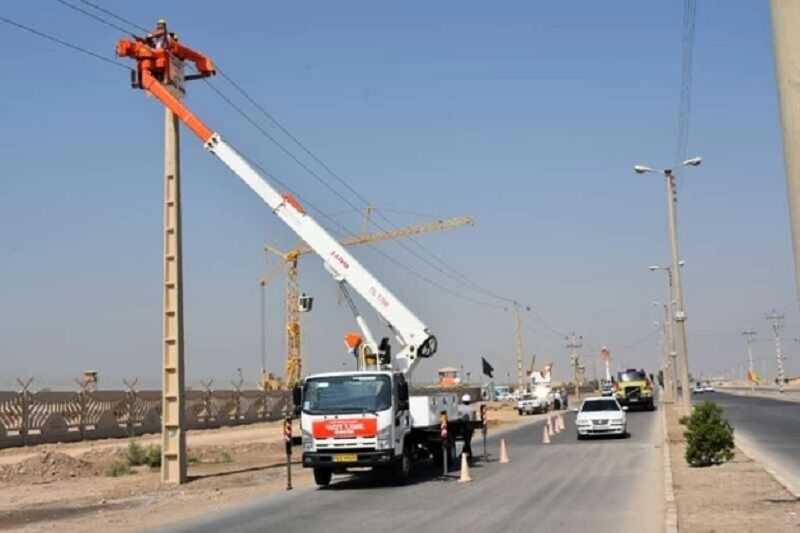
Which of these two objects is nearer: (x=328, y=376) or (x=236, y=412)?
(x=328, y=376)

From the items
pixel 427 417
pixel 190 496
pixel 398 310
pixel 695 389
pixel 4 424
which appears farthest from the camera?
pixel 695 389

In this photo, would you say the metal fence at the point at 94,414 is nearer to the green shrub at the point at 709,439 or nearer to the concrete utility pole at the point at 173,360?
the concrete utility pole at the point at 173,360

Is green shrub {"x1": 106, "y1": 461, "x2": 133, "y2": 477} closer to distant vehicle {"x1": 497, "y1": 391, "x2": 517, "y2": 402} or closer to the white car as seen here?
the white car

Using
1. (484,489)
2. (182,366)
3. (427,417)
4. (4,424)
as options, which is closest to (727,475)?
(484,489)

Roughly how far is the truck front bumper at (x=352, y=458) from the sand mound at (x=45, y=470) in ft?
34.7

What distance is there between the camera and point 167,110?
89.6ft

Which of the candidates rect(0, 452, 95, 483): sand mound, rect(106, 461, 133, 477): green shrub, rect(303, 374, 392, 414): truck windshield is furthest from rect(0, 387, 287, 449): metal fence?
rect(303, 374, 392, 414): truck windshield

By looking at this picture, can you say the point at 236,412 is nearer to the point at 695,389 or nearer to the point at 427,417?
the point at 427,417

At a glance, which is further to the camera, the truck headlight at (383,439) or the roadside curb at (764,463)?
the truck headlight at (383,439)

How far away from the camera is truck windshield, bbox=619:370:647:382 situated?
229 ft

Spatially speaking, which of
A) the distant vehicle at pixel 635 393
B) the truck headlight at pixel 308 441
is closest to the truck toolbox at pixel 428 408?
the truck headlight at pixel 308 441

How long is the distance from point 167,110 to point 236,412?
3963 cm

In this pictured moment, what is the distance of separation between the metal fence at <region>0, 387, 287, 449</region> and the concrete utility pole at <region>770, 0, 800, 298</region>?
3949 centimetres

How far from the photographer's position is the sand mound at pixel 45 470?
28.3 meters
